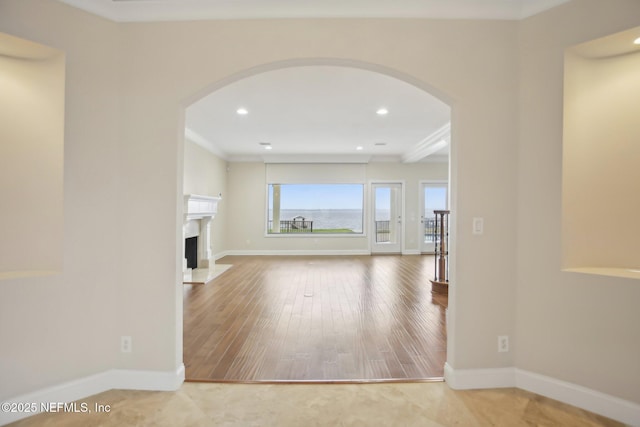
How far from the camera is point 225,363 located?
270 centimetres

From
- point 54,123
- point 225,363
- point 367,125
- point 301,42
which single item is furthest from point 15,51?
point 367,125

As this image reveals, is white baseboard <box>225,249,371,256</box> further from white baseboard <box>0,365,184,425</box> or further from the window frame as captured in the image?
white baseboard <box>0,365,184,425</box>

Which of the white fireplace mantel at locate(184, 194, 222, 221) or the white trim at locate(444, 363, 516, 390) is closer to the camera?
the white trim at locate(444, 363, 516, 390)

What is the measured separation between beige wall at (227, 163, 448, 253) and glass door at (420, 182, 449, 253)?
458 mm

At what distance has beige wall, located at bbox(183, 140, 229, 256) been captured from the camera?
21.6 feet

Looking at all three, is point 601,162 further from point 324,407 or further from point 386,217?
point 386,217

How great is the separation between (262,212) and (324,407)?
7.74 metres

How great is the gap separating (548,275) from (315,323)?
2.35 meters

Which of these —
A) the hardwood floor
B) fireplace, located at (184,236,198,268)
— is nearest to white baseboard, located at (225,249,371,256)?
fireplace, located at (184,236,198,268)

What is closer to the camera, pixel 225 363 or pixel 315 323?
pixel 225 363

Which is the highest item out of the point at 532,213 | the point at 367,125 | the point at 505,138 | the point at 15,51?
the point at 367,125

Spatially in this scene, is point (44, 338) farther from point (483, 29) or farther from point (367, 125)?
point (367, 125)

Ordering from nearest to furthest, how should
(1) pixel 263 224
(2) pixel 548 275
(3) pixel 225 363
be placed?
1. (2) pixel 548 275
2. (3) pixel 225 363
3. (1) pixel 263 224

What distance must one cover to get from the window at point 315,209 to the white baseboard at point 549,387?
749cm
